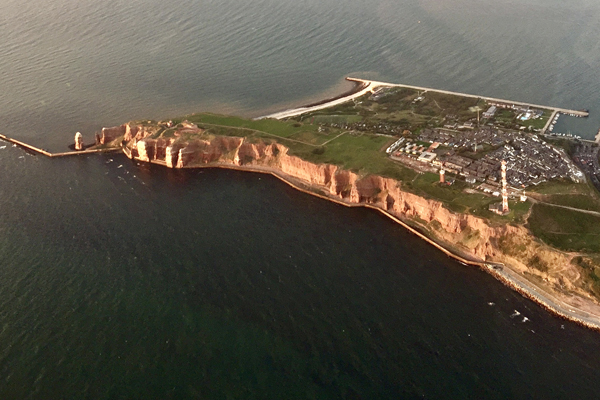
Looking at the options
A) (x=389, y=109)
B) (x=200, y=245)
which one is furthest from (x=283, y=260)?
(x=389, y=109)

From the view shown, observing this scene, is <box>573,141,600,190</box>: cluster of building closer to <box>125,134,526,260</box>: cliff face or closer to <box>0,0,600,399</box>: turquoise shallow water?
<box>0,0,600,399</box>: turquoise shallow water

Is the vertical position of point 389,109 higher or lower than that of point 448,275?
higher

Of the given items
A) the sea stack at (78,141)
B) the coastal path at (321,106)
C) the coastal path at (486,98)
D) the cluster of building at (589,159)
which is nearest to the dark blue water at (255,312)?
the sea stack at (78,141)

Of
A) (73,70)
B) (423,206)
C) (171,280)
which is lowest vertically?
(171,280)

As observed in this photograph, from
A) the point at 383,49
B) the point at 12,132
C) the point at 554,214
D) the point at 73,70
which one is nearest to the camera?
the point at 554,214

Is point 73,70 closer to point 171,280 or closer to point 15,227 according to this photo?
point 15,227

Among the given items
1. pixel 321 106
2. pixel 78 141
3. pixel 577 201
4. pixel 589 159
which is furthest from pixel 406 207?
pixel 78 141

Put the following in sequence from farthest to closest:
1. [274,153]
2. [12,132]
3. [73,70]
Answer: [73,70] → [12,132] → [274,153]
